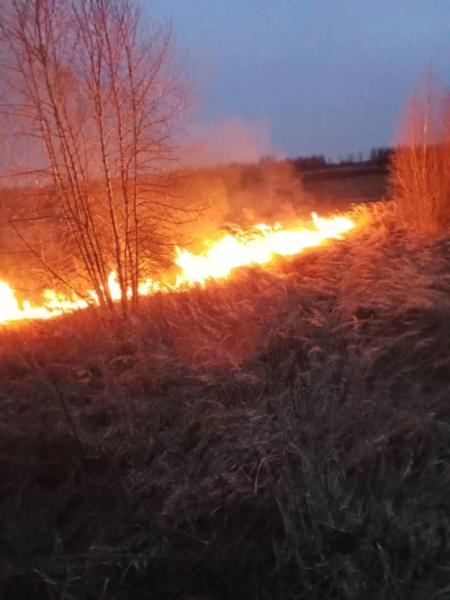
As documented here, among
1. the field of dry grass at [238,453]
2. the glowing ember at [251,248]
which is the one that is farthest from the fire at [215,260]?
the field of dry grass at [238,453]

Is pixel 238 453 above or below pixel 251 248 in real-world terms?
below

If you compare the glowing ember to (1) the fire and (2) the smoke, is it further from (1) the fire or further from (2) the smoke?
(2) the smoke

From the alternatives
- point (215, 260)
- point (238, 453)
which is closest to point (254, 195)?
point (215, 260)

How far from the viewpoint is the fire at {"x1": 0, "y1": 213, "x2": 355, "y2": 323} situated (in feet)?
37.1

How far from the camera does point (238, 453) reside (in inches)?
232

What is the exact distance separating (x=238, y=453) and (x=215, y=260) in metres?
8.20

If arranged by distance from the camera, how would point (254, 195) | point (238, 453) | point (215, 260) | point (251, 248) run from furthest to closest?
point (254, 195)
point (251, 248)
point (215, 260)
point (238, 453)

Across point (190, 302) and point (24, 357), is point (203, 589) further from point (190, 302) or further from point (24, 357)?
point (190, 302)

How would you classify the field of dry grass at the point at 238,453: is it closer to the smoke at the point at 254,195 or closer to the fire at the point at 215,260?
the fire at the point at 215,260

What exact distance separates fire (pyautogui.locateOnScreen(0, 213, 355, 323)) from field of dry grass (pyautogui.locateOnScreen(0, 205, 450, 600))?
1.91 meters

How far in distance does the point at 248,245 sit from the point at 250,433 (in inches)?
379

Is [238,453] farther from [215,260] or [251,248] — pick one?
[251,248]

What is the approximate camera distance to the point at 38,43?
1012 centimetres

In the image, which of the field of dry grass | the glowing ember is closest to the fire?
the glowing ember
